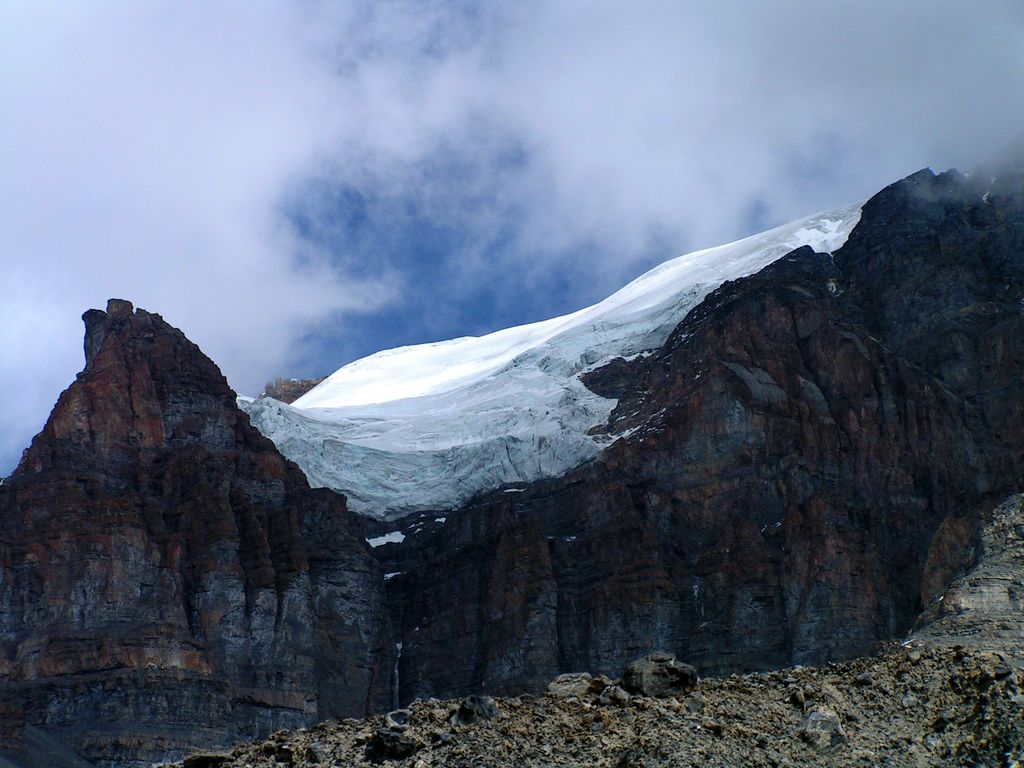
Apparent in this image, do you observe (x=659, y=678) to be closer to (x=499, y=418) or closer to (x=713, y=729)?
(x=713, y=729)

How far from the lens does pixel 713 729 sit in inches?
2013

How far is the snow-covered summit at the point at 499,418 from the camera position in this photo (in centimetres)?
15838

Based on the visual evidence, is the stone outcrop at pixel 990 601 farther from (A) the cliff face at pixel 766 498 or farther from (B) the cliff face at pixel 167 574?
(B) the cliff face at pixel 167 574

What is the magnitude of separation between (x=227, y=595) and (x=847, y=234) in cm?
7437

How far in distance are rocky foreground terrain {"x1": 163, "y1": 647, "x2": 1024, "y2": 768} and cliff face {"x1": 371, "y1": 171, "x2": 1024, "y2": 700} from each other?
185 feet

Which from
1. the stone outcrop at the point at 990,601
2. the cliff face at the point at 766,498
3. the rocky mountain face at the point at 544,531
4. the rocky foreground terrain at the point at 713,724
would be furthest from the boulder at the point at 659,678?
the cliff face at the point at 766,498

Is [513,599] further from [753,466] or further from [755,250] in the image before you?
[755,250]

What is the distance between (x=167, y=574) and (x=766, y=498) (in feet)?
132

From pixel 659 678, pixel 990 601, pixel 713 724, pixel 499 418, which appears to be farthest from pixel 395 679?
pixel 713 724

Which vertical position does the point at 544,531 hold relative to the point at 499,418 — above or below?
below

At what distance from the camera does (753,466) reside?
131875 millimetres

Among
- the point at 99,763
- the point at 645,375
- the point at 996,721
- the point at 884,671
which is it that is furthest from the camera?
the point at 645,375

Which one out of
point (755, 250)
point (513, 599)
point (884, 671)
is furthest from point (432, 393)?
point (884, 671)

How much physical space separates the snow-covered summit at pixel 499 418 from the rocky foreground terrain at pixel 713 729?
94.6m
